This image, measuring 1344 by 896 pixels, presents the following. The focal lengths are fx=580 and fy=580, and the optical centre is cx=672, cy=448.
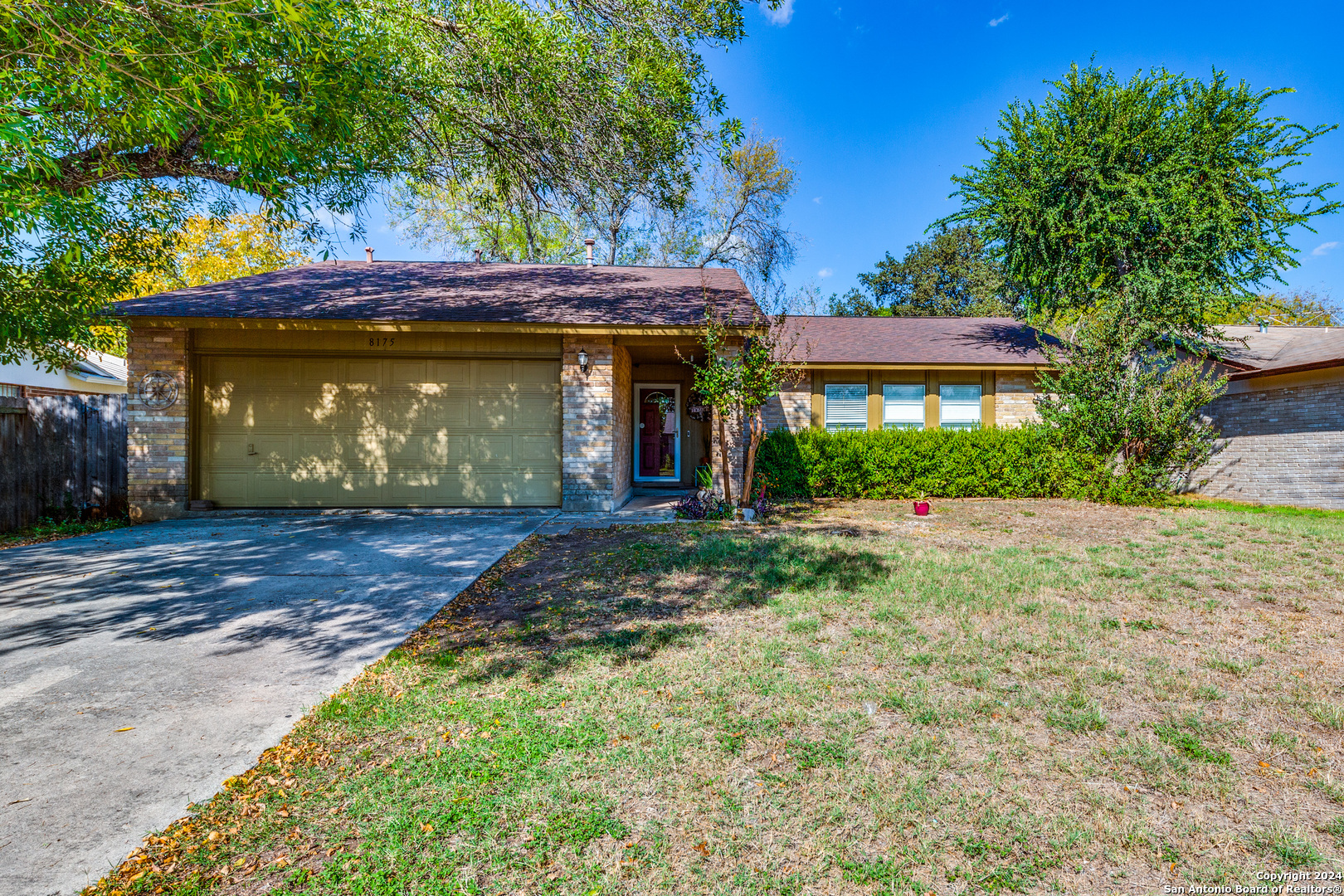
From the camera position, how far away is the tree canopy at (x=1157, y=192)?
10961 millimetres

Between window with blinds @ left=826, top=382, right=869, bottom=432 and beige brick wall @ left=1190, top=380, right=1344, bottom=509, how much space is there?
6256 mm

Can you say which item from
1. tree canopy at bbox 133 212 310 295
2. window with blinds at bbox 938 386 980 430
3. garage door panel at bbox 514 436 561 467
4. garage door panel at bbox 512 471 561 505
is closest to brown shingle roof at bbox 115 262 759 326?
garage door panel at bbox 514 436 561 467

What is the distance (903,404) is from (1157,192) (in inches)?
239

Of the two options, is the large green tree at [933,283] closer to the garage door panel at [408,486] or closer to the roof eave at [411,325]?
the roof eave at [411,325]

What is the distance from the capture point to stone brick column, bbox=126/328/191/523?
325 inches

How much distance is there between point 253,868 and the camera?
1.82 meters

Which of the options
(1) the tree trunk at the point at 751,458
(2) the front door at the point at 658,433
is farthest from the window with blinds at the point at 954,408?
(1) the tree trunk at the point at 751,458

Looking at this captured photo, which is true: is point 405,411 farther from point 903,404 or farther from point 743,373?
point 903,404

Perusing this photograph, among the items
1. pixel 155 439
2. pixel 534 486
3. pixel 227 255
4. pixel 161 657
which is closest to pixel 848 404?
pixel 534 486

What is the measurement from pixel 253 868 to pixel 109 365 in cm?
2597

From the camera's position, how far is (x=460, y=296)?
939cm

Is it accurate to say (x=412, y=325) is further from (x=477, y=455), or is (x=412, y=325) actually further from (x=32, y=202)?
(x=32, y=202)

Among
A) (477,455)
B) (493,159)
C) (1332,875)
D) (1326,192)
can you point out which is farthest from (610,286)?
(1326,192)

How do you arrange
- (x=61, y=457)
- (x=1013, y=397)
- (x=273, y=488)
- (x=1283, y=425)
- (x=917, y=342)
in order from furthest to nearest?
(x=917, y=342) → (x=1013, y=397) → (x=1283, y=425) → (x=273, y=488) → (x=61, y=457)
